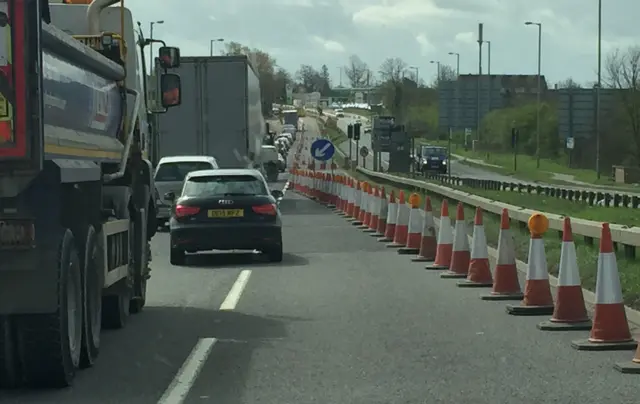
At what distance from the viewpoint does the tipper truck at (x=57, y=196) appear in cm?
738

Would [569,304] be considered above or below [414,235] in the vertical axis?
above

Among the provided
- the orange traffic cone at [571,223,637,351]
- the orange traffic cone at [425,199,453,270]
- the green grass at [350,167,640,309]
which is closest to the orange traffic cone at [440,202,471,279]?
the orange traffic cone at [425,199,453,270]

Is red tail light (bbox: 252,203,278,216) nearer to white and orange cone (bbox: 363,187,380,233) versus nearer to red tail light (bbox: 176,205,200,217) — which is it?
red tail light (bbox: 176,205,200,217)

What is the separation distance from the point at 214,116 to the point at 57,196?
82.4 feet

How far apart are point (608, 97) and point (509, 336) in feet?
184

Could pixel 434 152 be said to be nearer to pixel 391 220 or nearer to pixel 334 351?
pixel 391 220

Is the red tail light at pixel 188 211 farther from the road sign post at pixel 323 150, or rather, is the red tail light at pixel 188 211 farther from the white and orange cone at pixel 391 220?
the road sign post at pixel 323 150

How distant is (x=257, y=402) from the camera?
809 cm

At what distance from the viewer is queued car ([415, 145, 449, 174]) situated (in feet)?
271

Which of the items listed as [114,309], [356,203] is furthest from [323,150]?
[114,309]

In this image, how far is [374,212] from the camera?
2612 cm

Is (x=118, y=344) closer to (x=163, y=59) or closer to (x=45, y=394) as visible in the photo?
(x=45, y=394)

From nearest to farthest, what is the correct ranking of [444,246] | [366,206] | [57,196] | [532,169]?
[57,196]
[444,246]
[366,206]
[532,169]

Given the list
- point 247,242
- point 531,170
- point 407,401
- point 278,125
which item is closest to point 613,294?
point 407,401
